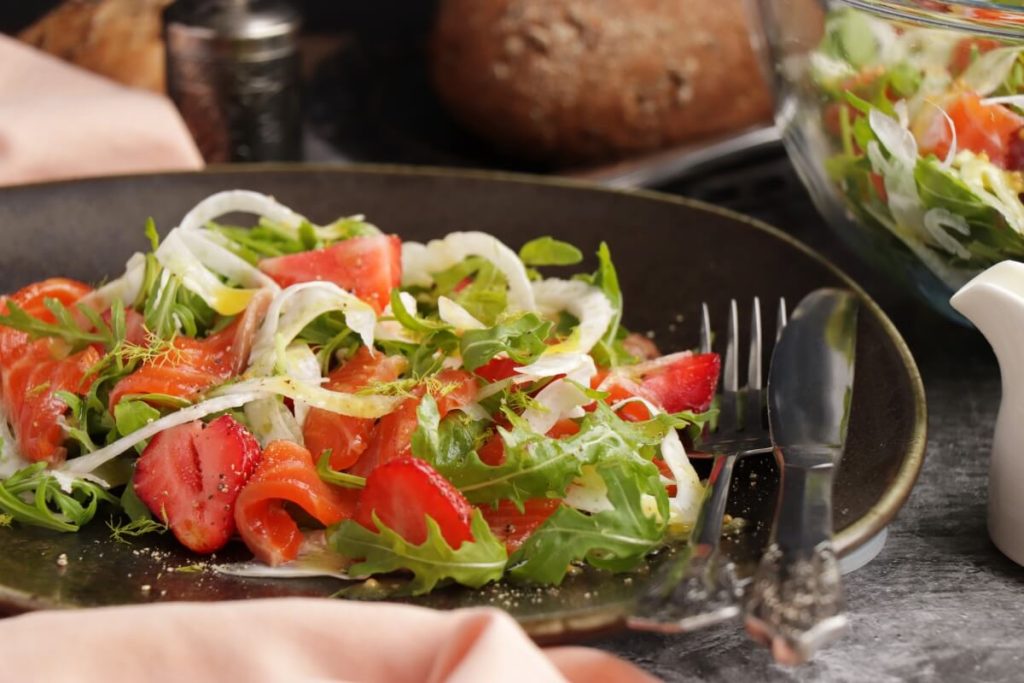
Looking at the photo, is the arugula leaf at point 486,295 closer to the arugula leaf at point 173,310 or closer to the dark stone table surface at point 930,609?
the arugula leaf at point 173,310

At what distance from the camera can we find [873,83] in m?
2.01

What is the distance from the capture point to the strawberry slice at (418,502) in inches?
55.1

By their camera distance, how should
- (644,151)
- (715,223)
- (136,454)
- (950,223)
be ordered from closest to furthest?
(136,454) < (950,223) < (715,223) < (644,151)

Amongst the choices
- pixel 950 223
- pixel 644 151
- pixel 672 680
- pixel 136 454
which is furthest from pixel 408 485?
pixel 644 151

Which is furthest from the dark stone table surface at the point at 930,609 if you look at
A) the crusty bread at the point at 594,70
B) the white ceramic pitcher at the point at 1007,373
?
the crusty bread at the point at 594,70

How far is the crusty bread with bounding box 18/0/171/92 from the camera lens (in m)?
3.58

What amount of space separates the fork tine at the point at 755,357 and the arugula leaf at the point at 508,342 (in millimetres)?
356

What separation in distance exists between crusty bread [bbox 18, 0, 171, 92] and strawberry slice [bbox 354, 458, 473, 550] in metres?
2.48

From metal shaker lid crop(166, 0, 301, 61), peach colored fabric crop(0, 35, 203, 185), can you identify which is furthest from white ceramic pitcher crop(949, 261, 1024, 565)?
metal shaker lid crop(166, 0, 301, 61)

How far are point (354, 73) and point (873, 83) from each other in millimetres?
2652

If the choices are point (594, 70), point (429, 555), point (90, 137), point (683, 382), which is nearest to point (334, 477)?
point (429, 555)

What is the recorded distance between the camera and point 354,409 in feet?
5.23

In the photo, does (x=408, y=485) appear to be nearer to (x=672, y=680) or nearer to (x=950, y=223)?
(x=672, y=680)

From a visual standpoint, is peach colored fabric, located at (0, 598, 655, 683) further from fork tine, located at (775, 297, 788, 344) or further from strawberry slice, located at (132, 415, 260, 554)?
fork tine, located at (775, 297, 788, 344)
